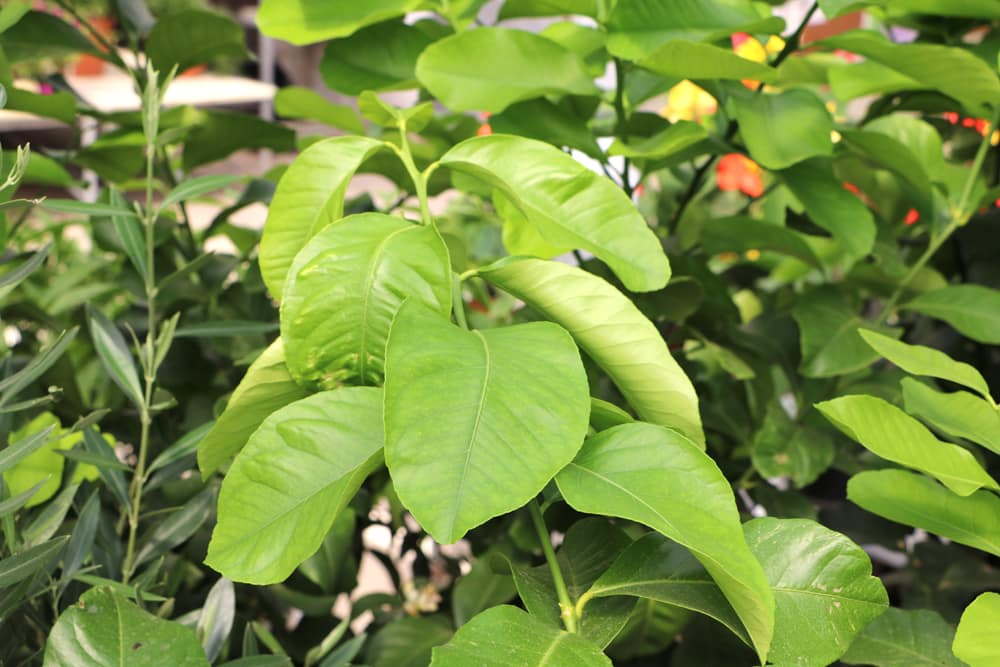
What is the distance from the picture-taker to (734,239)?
65cm

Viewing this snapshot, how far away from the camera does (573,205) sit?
40 centimetres

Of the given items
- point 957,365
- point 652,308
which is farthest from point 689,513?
point 652,308

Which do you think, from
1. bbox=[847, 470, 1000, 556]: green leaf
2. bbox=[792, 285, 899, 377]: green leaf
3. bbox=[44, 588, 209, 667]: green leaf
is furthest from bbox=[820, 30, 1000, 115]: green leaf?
bbox=[44, 588, 209, 667]: green leaf

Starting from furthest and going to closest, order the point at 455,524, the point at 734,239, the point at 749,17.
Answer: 1. the point at 734,239
2. the point at 749,17
3. the point at 455,524

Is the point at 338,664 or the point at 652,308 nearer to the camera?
the point at 338,664

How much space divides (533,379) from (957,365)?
0.21 metres

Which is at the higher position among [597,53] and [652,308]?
[597,53]

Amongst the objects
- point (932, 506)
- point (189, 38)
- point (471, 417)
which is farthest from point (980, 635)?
point (189, 38)

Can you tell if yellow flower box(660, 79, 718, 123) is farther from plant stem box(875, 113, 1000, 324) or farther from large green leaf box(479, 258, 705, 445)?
large green leaf box(479, 258, 705, 445)

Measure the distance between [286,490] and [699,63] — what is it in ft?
1.00

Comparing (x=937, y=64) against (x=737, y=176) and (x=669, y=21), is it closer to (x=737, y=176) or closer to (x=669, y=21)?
(x=669, y=21)

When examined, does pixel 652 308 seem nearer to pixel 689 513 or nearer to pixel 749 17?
pixel 749 17

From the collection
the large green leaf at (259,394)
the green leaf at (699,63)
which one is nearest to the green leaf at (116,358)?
the large green leaf at (259,394)

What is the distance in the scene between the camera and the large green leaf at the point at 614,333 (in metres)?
0.36
